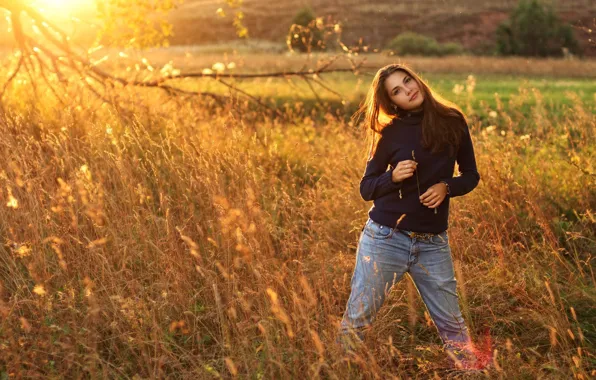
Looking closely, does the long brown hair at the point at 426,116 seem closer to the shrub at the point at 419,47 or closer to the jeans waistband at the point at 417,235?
the jeans waistband at the point at 417,235

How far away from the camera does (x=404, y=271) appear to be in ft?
10.2

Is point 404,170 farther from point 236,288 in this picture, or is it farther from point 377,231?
point 236,288

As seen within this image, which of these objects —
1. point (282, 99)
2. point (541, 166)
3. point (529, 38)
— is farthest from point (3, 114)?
point (529, 38)

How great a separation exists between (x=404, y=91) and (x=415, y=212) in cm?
60

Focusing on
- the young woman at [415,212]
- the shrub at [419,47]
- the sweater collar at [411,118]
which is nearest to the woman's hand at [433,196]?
the young woman at [415,212]

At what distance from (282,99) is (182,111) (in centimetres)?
854

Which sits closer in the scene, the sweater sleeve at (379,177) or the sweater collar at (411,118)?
the sweater sleeve at (379,177)

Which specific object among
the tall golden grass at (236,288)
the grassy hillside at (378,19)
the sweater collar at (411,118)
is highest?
the sweater collar at (411,118)

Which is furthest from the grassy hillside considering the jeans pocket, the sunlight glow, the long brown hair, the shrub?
the jeans pocket

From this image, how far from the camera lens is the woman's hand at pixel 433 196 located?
2.98m

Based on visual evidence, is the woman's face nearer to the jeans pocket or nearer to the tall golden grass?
the jeans pocket

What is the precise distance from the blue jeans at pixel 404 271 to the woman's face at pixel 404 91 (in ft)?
2.01

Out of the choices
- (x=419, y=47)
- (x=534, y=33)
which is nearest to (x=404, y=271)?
(x=534, y=33)

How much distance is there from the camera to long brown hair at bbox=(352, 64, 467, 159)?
121 inches
